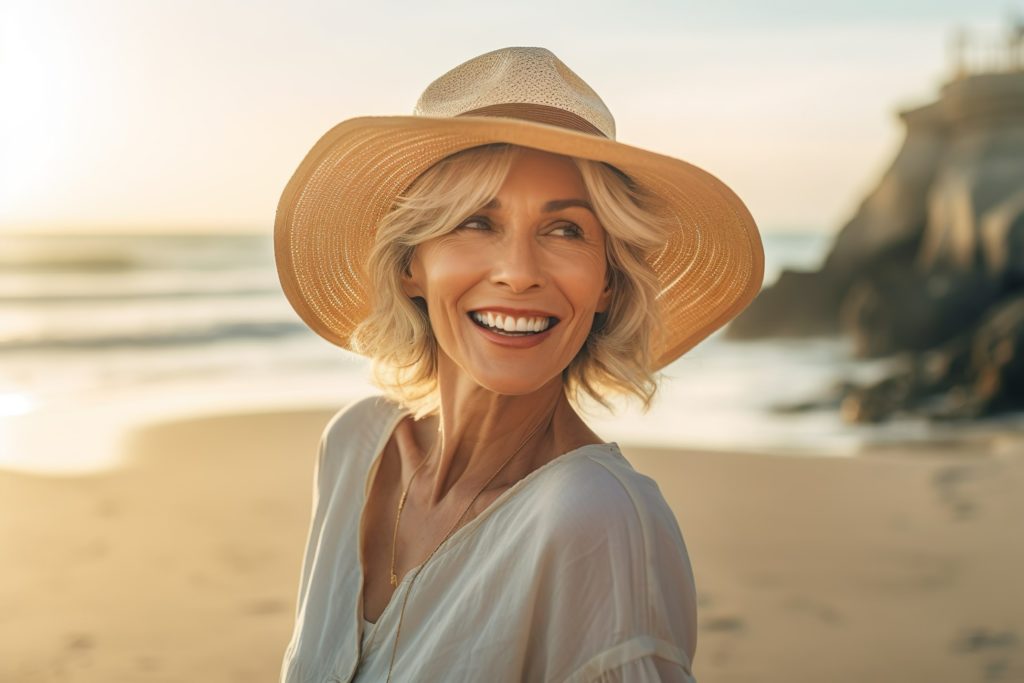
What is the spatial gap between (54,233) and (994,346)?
37.4 m

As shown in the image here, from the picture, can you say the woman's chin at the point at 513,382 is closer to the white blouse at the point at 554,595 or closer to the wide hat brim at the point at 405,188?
the white blouse at the point at 554,595

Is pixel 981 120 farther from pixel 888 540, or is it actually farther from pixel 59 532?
pixel 59 532

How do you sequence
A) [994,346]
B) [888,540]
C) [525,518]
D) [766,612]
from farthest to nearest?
[994,346], [888,540], [766,612], [525,518]

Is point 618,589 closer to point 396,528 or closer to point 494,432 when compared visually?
point 494,432

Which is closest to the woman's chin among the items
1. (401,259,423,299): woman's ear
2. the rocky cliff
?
(401,259,423,299): woman's ear

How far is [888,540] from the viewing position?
6344mm

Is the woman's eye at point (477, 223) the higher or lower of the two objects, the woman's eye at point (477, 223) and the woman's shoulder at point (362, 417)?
the higher

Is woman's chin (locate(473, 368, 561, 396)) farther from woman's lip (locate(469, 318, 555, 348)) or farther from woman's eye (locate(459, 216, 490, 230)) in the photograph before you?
woman's eye (locate(459, 216, 490, 230))

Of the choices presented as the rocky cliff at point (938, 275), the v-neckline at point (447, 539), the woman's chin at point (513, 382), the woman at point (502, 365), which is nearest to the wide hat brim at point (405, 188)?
the woman at point (502, 365)

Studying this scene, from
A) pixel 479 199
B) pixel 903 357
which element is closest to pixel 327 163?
pixel 479 199

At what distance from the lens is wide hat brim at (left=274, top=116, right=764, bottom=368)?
1.86 meters

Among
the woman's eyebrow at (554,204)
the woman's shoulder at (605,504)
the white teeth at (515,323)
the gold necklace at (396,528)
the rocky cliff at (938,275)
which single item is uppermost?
the woman's eyebrow at (554,204)

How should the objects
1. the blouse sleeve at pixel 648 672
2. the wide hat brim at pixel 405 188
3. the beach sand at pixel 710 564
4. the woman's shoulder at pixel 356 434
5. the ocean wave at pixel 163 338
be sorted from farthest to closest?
1. the ocean wave at pixel 163 338
2. the beach sand at pixel 710 564
3. the woman's shoulder at pixel 356 434
4. the wide hat brim at pixel 405 188
5. the blouse sleeve at pixel 648 672

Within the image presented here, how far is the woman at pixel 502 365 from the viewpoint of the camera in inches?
65.9
